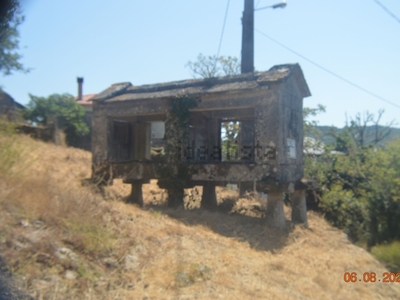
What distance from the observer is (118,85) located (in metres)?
13.6

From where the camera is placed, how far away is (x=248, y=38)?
19.5 meters

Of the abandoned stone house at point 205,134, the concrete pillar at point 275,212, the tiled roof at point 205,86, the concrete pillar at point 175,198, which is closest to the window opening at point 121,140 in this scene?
the abandoned stone house at point 205,134

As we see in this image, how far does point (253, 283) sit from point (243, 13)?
53.1 feet

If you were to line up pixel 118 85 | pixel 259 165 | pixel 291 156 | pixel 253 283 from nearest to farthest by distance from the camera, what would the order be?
pixel 253 283 → pixel 259 165 → pixel 291 156 → pixel 118 85

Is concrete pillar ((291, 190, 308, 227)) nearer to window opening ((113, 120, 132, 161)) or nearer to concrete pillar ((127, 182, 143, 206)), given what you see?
concrete pillar ((127, 182, 143, 206))

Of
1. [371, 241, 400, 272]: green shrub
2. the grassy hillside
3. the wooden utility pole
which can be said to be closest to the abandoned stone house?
the grassy hillside

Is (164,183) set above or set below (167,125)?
below

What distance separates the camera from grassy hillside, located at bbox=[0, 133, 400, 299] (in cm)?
509

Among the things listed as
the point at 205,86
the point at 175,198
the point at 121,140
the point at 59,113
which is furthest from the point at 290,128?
the point at 59,113

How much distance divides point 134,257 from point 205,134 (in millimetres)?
7326

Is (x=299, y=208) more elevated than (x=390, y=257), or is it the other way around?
(x=299, y=208)

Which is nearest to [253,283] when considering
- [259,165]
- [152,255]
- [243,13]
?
[152,255]

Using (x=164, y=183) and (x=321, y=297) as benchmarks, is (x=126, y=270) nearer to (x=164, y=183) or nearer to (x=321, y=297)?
(x=321, y=297)

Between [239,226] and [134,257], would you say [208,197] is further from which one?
[134,257]
